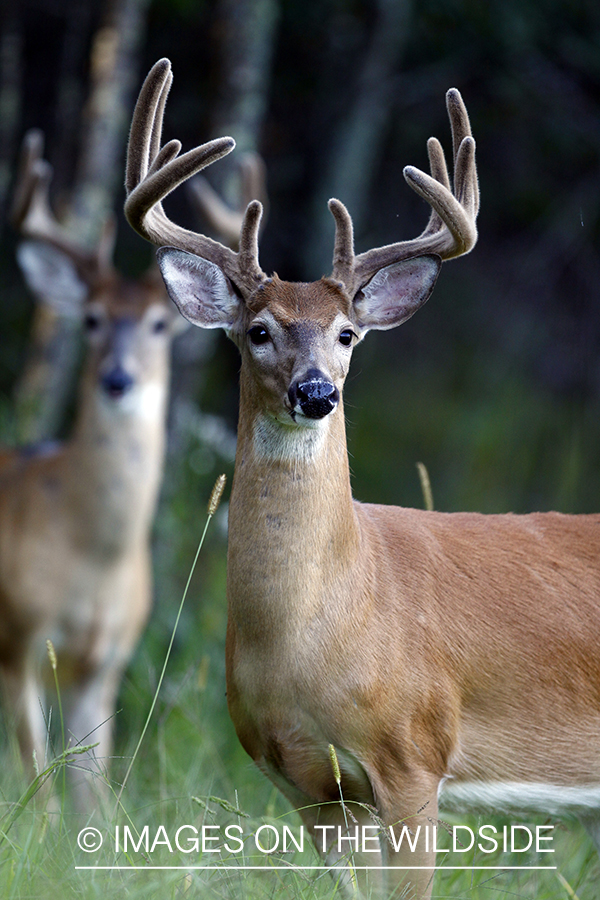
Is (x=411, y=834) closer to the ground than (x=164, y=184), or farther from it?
closer to the ground

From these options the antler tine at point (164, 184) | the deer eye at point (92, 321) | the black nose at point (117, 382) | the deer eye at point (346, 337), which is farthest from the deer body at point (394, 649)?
the deer eye at point (92, 321)

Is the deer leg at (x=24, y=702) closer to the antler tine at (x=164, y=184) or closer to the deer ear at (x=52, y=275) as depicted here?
the deer ear at (x=52, y=275)

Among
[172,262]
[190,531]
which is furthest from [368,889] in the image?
[190,531]

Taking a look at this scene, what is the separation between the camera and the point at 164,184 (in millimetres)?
3592

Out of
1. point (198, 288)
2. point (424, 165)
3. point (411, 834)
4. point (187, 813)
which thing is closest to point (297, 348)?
point (198, 288)

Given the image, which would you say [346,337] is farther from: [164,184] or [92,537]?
[92,537]

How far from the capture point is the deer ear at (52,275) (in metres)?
7.17

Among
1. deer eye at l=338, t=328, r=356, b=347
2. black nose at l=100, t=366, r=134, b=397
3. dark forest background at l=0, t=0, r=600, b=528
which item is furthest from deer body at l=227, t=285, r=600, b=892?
dark forest background at l=0, t=0, r=600, b=528

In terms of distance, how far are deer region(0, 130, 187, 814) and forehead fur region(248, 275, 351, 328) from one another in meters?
2.90

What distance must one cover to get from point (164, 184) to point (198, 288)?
0.37 m

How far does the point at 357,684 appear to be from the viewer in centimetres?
327

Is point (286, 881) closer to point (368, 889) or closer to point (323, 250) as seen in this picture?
point (368, 889)

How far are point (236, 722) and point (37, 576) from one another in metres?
3.14

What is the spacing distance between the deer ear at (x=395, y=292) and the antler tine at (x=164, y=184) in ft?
1.20
